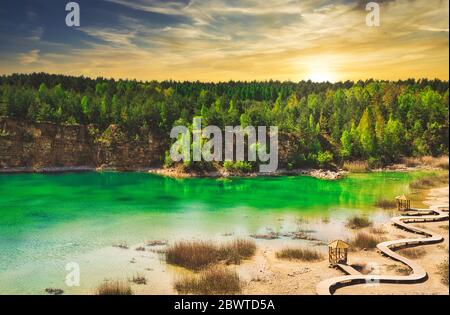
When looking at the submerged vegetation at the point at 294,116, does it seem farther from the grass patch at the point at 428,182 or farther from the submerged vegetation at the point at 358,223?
the submerged vegetation at the point at 358,223

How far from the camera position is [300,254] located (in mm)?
15742

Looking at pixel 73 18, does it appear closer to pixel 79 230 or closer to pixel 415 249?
pixel 79 230

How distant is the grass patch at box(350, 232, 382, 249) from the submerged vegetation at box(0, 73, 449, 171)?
23.9 meters

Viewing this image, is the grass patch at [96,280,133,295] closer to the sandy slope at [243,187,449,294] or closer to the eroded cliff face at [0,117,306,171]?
the sandy slope at [243,187,449,294]

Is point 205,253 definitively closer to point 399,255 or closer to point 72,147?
point 399,255

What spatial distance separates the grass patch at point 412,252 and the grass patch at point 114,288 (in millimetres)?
9871

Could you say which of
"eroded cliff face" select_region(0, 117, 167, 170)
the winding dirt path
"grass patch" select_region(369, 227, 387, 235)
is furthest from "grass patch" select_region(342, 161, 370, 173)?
"grass patch" select_region(369, 227, 387, 235)

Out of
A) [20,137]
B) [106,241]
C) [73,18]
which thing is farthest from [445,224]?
[20,137]

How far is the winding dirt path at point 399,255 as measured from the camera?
41.7ft

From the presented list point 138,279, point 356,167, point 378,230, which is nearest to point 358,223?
point 378,230

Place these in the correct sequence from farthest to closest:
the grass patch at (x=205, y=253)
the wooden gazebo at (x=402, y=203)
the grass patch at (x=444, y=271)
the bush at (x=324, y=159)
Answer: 1. the bush at (x=324, y=159)
2. the wooden gazebo at (x=402, y=203)
3. the grass patch at (x=205, y=253)
4. the grass patch at (x=444, y=271)

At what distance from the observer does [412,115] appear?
4903 cm

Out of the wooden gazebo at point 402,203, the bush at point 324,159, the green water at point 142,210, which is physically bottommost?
the green water at point 142,210

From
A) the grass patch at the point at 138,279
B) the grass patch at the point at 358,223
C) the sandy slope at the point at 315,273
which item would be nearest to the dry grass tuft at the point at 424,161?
the grass patch at the point at 358,223
